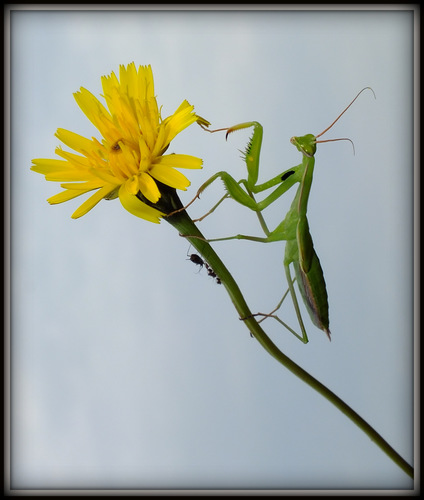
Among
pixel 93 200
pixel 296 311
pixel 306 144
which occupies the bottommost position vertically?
pixel 296 311

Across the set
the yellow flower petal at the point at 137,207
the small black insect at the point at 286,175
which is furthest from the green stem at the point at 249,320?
the small black insect at the point at 286,175

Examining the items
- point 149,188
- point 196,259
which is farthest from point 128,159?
point 196,259

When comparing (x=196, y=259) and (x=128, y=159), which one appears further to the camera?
(x=196, y=259)

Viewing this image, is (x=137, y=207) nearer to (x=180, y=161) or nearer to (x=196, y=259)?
(x=180, y=161)

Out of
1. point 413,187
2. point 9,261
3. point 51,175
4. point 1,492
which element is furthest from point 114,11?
point 1,492

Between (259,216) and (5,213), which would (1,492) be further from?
(259,216)

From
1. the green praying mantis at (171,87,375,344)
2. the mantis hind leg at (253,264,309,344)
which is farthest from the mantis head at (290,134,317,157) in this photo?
the mantis hind leg at (253,264,309,344)

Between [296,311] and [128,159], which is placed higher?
[128,159]
